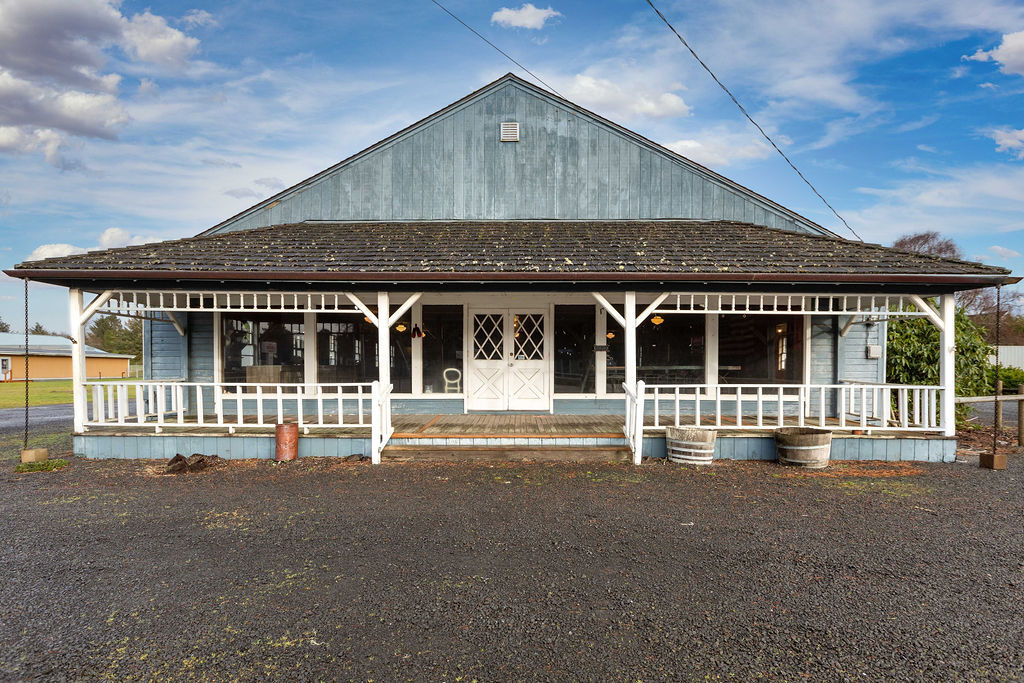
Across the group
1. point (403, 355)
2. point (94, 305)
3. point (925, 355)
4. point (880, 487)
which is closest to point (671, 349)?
point (880, 487)

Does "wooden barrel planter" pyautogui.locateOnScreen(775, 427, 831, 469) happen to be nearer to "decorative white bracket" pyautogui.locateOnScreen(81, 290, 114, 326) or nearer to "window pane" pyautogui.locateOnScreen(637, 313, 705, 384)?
"window pane" pyautogui.locateOnScreen(637, 313, 705, 384)

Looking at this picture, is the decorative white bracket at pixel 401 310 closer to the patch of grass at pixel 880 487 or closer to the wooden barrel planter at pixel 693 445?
the wooden barrel planter at pixel 693 445

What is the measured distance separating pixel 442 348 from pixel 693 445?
485cm

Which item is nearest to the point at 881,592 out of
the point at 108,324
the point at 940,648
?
the point at 940,648

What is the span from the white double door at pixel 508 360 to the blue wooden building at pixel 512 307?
39 mm

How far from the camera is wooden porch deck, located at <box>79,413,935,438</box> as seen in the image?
26.0 ft

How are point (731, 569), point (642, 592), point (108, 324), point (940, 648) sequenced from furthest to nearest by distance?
1. point (108, 324)
2. point (731, 569)
3. point (642, 592)
4. point (940, 648)

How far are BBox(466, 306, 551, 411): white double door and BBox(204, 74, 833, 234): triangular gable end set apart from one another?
7.60ft

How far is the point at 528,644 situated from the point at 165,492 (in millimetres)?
5196

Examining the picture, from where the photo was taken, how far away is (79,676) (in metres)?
2.66

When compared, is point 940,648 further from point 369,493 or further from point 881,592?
point 369,493

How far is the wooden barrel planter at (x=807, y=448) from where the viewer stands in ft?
23.7

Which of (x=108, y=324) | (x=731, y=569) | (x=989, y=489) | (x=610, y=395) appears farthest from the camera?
(x=108, y=324)

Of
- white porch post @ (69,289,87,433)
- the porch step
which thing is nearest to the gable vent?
the porch step
